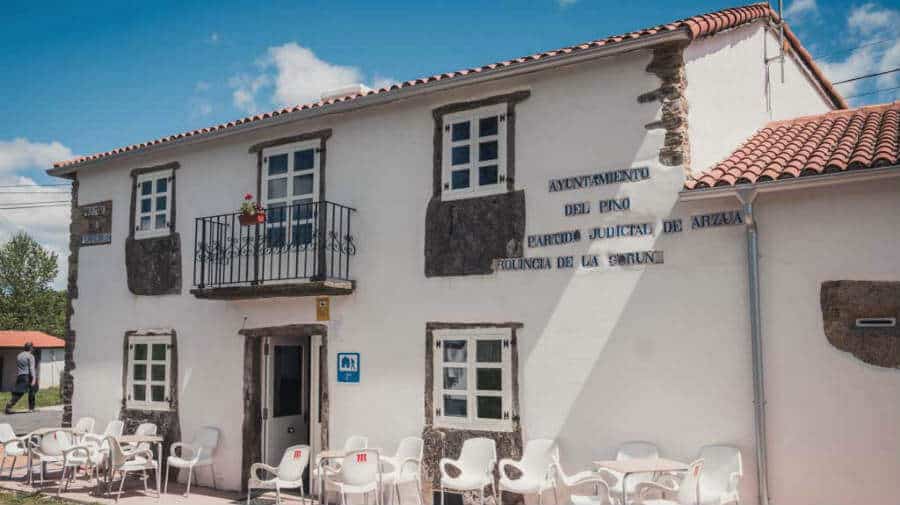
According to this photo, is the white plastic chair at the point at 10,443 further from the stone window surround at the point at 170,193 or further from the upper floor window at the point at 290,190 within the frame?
the upper floor window at the point at 290,190

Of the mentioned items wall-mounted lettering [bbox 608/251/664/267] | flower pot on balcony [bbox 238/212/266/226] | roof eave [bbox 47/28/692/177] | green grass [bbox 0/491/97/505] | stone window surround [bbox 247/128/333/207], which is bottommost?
green grass [bbox 0/491/97/505]

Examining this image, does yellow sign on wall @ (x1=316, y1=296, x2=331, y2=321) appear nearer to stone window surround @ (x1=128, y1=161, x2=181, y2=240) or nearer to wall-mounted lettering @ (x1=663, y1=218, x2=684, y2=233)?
stone window surround @ (x1=128, y1=161, x2=181, y2=240)

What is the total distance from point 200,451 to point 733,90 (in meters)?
8.26

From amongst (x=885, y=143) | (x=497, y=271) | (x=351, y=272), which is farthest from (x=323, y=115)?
(x=885, y=143)

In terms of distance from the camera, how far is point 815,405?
7270mm

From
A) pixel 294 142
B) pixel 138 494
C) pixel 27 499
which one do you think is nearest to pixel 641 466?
pixel 294 142

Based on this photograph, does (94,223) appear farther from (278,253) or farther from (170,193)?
(278,253)

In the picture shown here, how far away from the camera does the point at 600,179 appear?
8.62 meters

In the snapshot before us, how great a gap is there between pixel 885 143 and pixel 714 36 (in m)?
2.26

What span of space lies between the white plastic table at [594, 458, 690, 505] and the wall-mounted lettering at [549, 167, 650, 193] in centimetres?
284

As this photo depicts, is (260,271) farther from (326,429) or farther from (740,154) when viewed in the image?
(740,154)

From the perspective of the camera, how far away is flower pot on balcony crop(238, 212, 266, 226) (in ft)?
34.6

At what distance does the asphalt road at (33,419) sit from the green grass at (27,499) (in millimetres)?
7168

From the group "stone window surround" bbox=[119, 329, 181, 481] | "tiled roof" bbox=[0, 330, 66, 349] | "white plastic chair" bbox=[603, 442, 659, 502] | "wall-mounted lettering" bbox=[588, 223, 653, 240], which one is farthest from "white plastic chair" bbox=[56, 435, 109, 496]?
"tiled roof" bbox=[0, 330, 66, 349]
